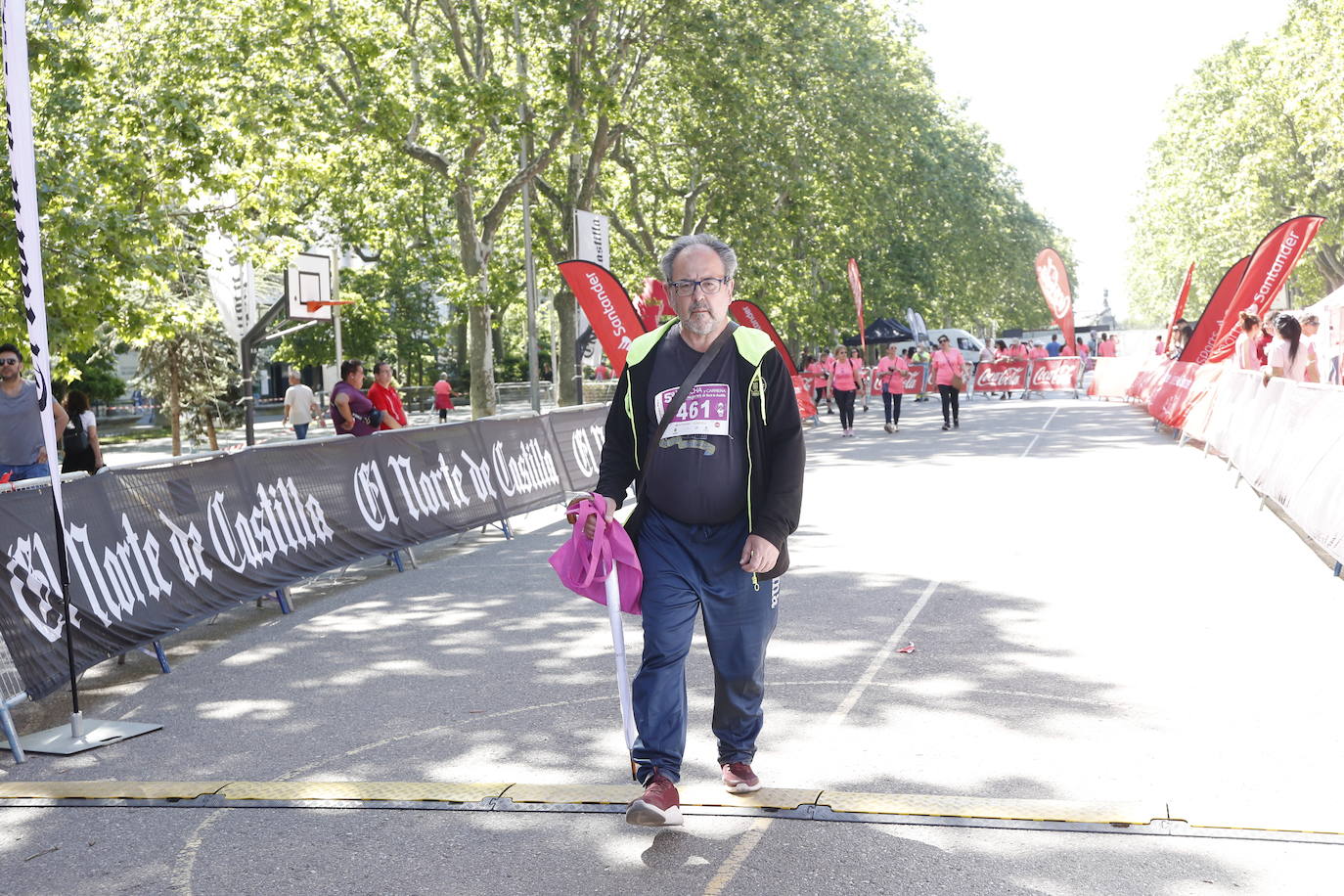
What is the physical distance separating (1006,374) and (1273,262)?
21.6m

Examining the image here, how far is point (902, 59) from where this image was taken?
46.9 metres

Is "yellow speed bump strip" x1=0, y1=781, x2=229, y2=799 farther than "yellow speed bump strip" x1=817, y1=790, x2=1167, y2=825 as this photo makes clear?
Yes

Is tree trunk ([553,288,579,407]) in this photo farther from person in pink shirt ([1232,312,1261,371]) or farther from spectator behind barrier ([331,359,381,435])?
spectator behind barrier ([331,359,381,435])

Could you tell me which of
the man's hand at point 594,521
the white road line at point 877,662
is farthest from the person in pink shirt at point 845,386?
the man's hand at point 594,521

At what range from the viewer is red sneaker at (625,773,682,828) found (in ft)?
15.1

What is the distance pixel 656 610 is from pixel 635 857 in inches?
31.2

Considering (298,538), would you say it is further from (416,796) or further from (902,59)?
(902,59)

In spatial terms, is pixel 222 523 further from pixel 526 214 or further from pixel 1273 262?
pixel 526 214

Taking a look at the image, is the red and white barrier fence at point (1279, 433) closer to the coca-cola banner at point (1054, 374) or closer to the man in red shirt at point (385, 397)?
the man in red shirt at point (385, 397)

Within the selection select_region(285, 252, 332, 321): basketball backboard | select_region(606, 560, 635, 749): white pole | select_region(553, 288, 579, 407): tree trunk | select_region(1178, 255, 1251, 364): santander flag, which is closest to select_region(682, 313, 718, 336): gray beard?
select_region(606, 560, 635, 749): white pole

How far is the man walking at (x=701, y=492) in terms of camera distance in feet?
15.2

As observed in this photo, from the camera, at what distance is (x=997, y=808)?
16.0 feet

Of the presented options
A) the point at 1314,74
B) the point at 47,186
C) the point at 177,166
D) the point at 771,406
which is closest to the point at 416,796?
the point at 771,406

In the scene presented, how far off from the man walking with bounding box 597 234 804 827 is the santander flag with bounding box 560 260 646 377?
54.2 feet
